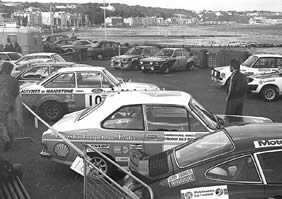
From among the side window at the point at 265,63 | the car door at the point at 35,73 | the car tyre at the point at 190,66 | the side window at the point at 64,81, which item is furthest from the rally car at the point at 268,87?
the car tyre at the point at 190,66

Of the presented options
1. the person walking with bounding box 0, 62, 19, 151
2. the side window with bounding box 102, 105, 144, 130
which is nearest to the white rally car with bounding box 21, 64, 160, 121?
the person walking with bounding box 0, 62, 19, 151

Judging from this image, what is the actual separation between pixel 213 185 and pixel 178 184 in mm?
332

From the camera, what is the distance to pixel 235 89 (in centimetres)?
944

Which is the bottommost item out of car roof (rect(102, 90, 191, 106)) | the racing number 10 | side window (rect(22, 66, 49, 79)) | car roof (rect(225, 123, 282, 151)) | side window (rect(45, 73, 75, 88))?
the racing number 10

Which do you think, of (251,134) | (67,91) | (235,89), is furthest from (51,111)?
(251,134)

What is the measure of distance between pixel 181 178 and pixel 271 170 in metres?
0.85

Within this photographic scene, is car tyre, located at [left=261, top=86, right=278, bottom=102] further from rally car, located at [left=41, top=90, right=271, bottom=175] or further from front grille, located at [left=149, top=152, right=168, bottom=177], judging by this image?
front grille, located at [left=149, top=152, right=168, bottom=177]

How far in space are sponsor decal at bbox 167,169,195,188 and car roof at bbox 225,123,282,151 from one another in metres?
0.53

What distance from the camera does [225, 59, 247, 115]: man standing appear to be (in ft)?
30.6

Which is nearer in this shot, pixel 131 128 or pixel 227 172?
pixel 227 172

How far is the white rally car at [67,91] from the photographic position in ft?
36.7

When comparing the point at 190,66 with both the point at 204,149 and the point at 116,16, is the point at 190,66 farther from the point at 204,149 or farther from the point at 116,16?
the point at 116,16

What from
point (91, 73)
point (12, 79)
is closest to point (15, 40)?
point (91, 73)

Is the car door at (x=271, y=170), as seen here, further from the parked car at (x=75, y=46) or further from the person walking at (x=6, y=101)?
the parked car at (x=75, y=46)
